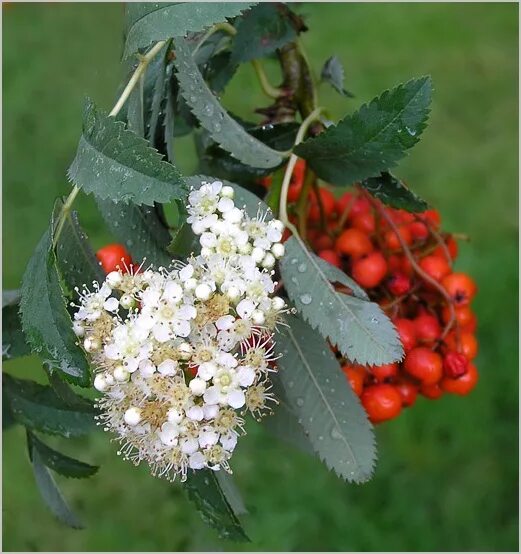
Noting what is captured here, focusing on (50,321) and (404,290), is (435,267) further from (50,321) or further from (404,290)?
(50,321)

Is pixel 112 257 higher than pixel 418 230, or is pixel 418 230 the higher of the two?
pixel 112 257

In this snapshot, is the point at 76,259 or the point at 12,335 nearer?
the point at 76,259

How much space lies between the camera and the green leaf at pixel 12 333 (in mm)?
937

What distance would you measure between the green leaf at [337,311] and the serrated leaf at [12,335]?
0.33 meters

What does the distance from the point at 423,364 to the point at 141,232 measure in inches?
14.9

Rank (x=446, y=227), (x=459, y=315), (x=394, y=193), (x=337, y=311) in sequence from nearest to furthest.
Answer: (x=337, y=311) < (x=394, y=193) < (x=459, y=315) < (x=446, y=227)

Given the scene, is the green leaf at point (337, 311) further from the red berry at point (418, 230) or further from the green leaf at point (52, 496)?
the green leaf at point (52, 496)

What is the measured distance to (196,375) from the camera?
2.22ft

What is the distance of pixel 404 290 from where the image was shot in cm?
99

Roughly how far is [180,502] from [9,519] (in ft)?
1.40

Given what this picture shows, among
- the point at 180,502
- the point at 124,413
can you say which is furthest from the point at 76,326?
the point at 180,502

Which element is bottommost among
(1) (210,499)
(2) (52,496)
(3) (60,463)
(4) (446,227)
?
(4) (446,227)

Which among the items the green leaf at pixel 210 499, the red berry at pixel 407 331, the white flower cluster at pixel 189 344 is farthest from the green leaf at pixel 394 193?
the green leaf at pixel 210 499

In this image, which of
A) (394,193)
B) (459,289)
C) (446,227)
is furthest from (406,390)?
(446,227)
